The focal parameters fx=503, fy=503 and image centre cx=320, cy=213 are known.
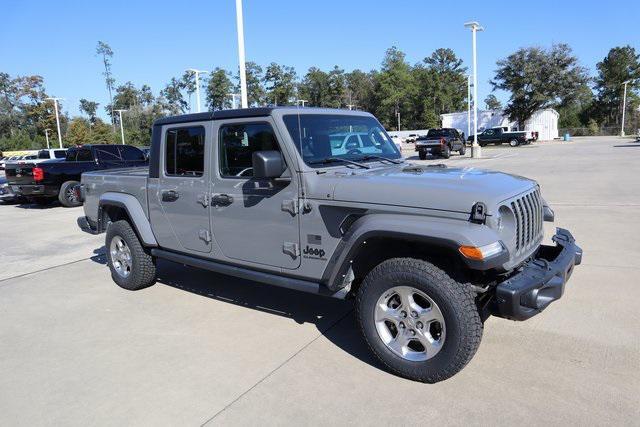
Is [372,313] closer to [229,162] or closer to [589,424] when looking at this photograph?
[589,424]

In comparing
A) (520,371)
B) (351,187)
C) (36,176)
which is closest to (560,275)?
(520,371)

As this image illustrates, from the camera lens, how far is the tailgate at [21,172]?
45.6 feet

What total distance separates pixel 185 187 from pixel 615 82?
88581 mm

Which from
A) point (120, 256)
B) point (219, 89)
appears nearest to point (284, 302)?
point (120, 256)

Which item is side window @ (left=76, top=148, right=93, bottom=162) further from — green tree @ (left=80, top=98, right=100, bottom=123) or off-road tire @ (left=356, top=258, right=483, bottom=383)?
green tree @ (left=80, top=98, right=100, bottom=123)

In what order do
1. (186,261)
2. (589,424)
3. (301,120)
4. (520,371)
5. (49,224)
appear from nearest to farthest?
(589,424), (520,371), (301,120), (186,261), (49,224)

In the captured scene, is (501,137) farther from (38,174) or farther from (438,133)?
(38,174)

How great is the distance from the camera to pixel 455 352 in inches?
127

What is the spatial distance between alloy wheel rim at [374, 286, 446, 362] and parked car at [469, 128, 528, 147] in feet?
152

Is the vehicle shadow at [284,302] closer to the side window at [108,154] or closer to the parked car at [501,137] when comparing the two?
the side window at [108,154]

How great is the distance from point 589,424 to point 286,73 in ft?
253

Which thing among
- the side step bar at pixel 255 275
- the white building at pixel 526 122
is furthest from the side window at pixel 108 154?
the white building at pixel 526 122

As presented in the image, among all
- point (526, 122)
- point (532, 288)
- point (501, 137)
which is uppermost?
point (526, 122)

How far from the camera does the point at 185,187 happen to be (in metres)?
4.82
